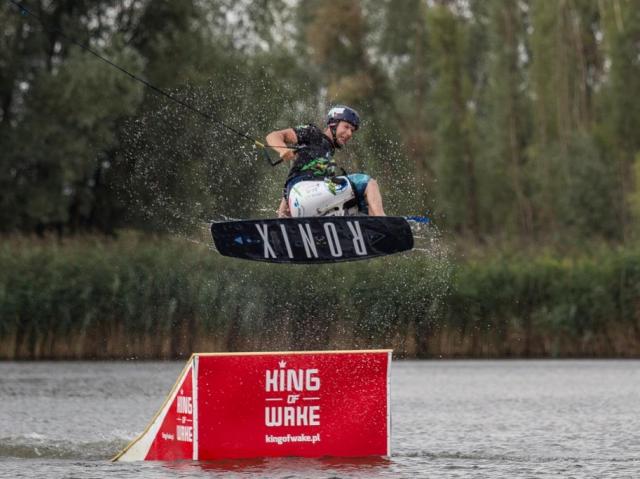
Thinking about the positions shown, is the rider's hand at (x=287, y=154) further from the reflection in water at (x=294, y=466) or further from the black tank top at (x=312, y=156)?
the reflection in water at (x=294, y=466)

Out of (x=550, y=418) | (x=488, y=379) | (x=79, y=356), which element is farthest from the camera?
(x=79, y=356)

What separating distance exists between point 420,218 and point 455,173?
4429 centimetres

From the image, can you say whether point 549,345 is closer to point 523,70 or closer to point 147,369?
point 147,369

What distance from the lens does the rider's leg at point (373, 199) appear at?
12.2 meters

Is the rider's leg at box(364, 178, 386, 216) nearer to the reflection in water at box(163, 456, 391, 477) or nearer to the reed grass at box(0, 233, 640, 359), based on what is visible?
the reflection in water at box(163, 456, 391, 477)

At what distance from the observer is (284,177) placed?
1523cm

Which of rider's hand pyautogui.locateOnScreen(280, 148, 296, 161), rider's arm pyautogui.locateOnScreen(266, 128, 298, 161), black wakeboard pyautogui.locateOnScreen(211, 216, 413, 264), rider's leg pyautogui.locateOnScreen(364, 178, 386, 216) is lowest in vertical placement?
black wakeboard pyautogui.locateOnScreen(211, 216, 413, 264)

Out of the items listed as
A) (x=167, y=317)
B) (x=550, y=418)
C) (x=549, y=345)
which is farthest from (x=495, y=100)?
(x=550, y=418)

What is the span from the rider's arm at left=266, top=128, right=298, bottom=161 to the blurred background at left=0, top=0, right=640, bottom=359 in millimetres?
2353

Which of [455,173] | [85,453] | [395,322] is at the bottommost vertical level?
[85,453]

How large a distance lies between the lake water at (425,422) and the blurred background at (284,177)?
4.61 ft

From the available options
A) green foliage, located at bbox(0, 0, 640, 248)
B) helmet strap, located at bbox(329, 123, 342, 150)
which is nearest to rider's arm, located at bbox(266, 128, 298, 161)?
helmet strap, located at bbox(329, 123, 342, 150)

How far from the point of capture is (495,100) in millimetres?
58906

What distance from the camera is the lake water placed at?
11117 millimetres
